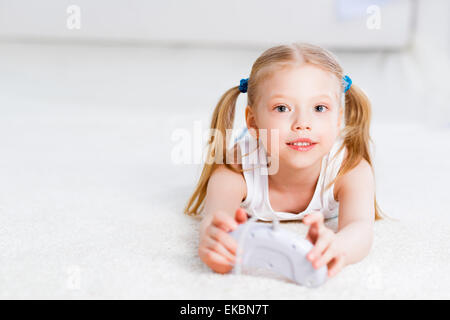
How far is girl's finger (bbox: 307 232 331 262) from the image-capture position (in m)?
0.65

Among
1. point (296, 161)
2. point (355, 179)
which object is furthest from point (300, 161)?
point (355, 179)

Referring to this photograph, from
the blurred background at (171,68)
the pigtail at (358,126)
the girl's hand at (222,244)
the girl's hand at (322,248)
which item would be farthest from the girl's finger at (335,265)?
the blurred background at (171,68)

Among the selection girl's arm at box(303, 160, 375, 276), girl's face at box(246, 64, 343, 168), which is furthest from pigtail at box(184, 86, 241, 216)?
girl's arm at box(303, 160, 375, 276)

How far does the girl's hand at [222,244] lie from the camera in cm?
69

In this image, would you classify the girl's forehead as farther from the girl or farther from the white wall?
the white wall

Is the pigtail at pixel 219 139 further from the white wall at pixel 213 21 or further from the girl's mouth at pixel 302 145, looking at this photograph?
the white wall at pixel 213 21

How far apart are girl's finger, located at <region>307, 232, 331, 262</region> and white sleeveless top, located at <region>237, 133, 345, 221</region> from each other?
12.2 inches

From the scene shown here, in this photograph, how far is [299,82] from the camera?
2.81 feet

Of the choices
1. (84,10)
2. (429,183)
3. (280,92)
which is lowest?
(429,183)

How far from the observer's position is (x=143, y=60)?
2312 millimetres

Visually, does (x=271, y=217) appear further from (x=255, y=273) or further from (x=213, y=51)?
(x=213, y=51)

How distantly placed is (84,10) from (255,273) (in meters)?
1.67
